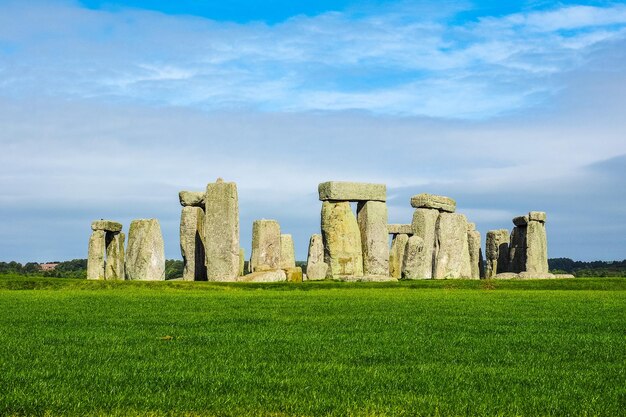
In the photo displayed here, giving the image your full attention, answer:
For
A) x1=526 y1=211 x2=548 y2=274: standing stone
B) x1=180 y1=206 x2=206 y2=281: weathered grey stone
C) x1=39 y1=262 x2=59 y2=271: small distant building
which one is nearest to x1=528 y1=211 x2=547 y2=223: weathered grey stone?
x1=526 y1=211 x2=548 y2=274: standing stone

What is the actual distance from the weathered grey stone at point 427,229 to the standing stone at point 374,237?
3.19 m

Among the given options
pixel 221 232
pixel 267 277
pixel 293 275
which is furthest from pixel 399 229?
pixel 221 232

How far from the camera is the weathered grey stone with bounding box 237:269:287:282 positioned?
27.7 m

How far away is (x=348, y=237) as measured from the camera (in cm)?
2972

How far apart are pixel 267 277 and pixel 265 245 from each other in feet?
13.3

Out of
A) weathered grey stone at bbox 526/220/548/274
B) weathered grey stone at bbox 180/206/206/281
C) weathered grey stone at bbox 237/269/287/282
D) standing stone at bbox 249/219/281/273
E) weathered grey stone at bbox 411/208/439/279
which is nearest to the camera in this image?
weathered grey stone at bbox 237/269/287/282

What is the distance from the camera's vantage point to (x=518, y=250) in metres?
38.1

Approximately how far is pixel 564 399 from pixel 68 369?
14.7 ft

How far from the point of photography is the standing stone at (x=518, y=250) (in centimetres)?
3753

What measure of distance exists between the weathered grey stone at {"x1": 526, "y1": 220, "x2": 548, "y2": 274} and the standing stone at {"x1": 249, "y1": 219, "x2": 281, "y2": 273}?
36.9 ft

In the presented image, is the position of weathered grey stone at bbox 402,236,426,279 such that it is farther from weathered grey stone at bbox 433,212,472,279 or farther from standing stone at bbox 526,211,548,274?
standing stone at bbox 526,211,548,274

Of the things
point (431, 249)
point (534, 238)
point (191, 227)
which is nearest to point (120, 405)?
point (191, 227)

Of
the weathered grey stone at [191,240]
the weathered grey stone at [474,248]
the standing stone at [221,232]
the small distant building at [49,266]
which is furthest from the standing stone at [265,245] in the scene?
the small distant building at [49,266]

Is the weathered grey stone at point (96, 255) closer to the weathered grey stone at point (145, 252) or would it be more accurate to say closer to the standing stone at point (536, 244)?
the weathered grey stone at point (145, 252)
